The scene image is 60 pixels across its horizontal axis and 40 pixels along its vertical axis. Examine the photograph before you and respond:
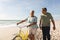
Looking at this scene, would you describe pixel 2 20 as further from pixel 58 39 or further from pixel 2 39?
pixel 58 39

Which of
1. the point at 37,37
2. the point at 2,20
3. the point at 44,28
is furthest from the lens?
the point at 2,20

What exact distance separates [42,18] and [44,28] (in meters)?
0.42

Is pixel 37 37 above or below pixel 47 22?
below

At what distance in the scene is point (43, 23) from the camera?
1242cm

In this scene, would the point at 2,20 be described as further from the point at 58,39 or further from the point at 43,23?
the point at 43,23

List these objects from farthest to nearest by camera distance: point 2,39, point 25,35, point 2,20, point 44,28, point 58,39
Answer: point 2,20 < point 2,39 < point 58,39 < point 25,35 < point 44,28

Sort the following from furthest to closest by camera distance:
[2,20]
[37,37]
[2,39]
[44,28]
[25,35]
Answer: [2,20] → [2,39] → [37,37] → [25,35] → [44,28]

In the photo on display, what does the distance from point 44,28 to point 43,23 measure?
0.21 meters

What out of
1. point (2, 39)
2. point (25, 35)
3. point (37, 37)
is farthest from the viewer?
point (2, 39)

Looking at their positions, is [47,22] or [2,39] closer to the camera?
[47,22]

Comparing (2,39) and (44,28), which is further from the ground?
(44,28)

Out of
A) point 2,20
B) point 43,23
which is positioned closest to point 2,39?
point 43,23

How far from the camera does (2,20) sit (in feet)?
117

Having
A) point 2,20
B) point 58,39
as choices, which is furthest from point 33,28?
point 2,20
